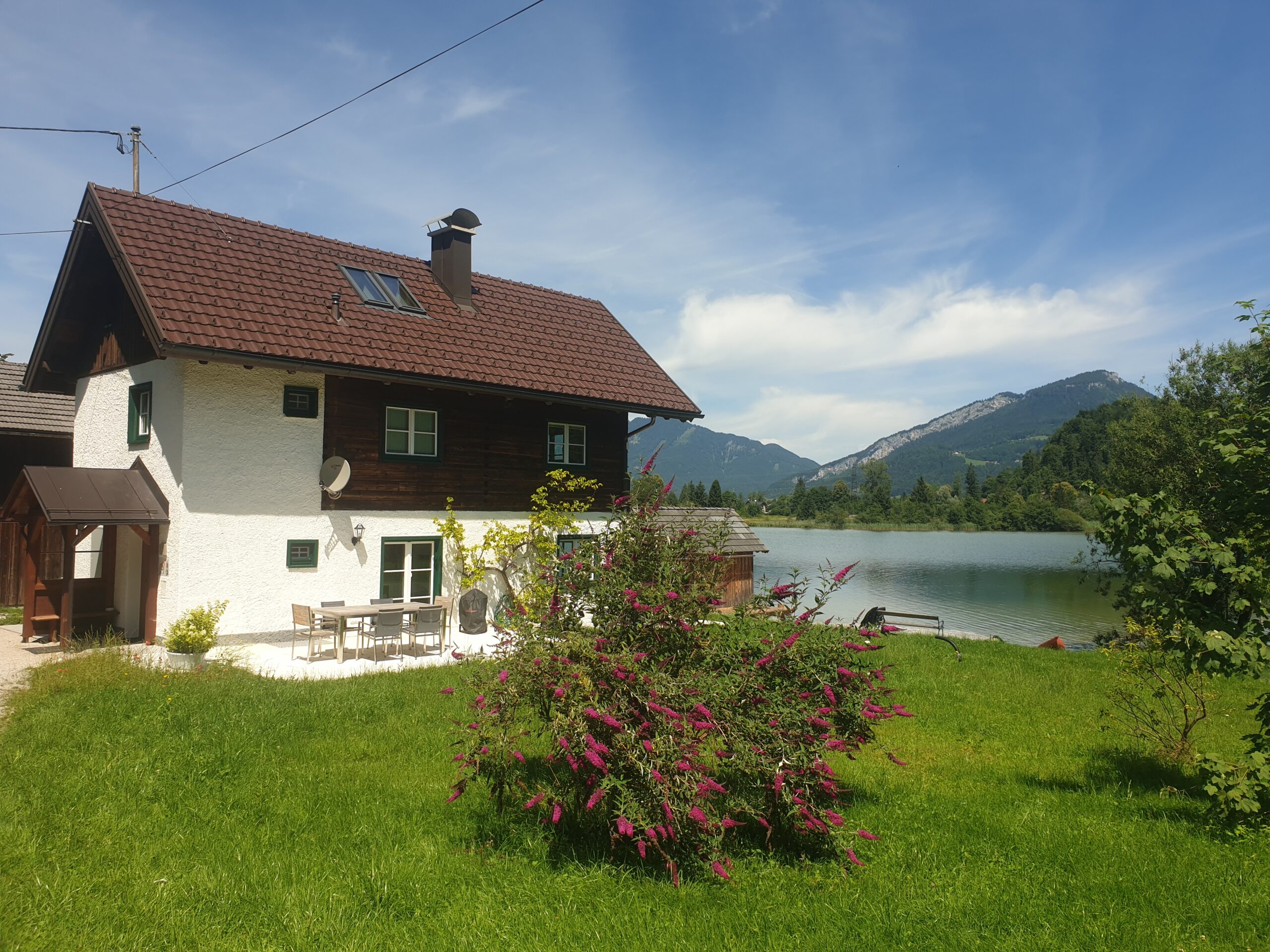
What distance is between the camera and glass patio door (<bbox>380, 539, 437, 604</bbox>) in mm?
14984

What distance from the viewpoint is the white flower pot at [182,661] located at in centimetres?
1119

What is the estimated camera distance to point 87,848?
5.27 metres

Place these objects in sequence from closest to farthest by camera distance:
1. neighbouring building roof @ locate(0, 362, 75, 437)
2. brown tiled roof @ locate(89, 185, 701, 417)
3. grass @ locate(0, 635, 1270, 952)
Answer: grass @ locate(0, 635, 1270, 952)
brown tiled roof @ locate(89, 185, 701, 417)
neighbouring building roof @ locate(0, 362, 75, 437)

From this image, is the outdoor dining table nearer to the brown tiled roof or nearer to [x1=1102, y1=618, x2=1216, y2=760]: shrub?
the brown tiled roof

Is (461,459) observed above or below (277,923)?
above

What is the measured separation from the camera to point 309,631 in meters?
12.7

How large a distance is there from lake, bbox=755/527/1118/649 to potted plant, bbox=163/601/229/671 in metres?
7.84

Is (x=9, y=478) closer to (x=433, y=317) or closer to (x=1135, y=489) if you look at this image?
(x=433, y=317)

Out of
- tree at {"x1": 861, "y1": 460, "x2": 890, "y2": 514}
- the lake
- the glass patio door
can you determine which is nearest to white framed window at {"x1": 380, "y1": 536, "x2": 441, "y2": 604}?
the glass patio door

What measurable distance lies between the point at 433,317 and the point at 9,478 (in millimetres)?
11723

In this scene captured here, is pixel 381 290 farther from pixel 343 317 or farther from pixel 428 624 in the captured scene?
pixel 428 624

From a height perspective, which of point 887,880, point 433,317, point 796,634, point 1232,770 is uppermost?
point 433,317

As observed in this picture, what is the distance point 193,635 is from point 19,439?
12.5 m

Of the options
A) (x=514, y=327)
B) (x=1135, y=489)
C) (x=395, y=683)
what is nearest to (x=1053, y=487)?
(x=1135, y=489)
